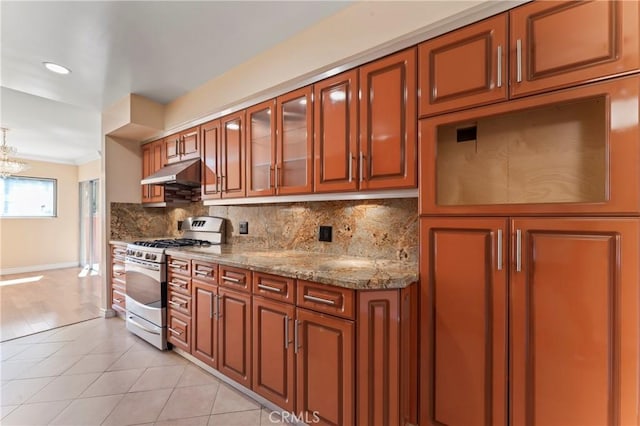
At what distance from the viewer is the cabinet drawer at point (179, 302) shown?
91.3 inches

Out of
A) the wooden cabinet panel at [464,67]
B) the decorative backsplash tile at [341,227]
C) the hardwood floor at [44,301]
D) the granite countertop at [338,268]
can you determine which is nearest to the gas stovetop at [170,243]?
the decorative backsplash tile at [341,227]

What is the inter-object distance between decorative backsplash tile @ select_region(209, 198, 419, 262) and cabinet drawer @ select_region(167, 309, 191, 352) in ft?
2.85

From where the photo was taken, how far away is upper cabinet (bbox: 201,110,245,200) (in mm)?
2516

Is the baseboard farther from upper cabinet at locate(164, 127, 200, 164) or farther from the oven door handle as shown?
upper cabinet at locate(164, 127, 200, 164)

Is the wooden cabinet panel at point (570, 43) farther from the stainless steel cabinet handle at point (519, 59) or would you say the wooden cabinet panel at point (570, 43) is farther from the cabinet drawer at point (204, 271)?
the cabinet drawer at point (204, 271)

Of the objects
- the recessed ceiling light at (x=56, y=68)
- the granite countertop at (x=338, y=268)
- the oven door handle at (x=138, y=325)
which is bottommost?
the oven door handle at (x=138, y=325)

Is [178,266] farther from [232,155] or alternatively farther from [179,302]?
[232,155]

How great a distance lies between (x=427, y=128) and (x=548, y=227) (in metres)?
0.72

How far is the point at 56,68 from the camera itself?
8.01 ft

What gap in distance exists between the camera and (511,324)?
1254 mm

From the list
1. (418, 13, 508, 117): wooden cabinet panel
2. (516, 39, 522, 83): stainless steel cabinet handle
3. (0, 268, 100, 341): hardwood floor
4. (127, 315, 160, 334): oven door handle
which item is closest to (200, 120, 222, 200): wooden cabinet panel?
(127, 315, 160, 334): oven door handle

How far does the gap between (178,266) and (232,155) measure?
1113mm

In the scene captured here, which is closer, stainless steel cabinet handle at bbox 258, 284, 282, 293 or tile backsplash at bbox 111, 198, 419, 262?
stainless steel cabinet handle at bbox 258, 284, 282, 293

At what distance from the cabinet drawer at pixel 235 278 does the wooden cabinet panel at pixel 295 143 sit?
2.26 ft
